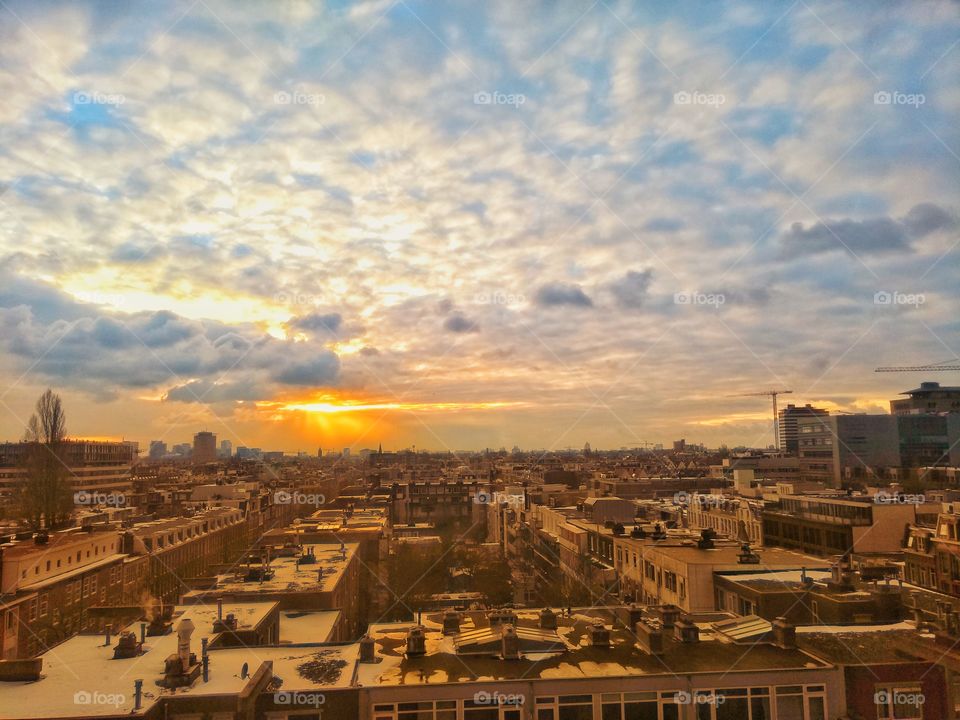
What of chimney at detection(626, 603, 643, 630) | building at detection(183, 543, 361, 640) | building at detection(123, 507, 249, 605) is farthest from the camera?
building at detection(123, 507, 249, 605)

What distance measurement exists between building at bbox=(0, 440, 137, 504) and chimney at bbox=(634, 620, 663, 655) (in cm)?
6476

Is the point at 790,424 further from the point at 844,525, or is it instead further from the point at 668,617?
the point at 668,617

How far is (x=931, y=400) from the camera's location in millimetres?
99000

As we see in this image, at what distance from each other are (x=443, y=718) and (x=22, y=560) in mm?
19492

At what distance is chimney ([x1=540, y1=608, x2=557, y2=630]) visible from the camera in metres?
13.1

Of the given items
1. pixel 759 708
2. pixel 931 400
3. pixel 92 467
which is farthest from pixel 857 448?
pixel 92 467

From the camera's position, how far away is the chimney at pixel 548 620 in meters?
13.1

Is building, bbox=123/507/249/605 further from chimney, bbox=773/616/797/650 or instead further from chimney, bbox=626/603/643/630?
chimney, bbox=773/616/797/650

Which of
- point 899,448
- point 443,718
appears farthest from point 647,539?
point 899,448

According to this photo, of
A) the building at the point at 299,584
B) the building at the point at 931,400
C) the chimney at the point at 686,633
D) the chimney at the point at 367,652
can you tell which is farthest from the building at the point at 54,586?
the building at the point at 931,400

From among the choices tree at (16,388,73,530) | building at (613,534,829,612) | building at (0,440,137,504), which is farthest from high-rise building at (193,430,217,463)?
building at (613,534,829,612)

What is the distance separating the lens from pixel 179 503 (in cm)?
5812

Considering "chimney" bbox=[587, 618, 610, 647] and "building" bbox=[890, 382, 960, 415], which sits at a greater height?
"building" bbox=[890, 382, 960, 415]

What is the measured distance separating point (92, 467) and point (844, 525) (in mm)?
76785
